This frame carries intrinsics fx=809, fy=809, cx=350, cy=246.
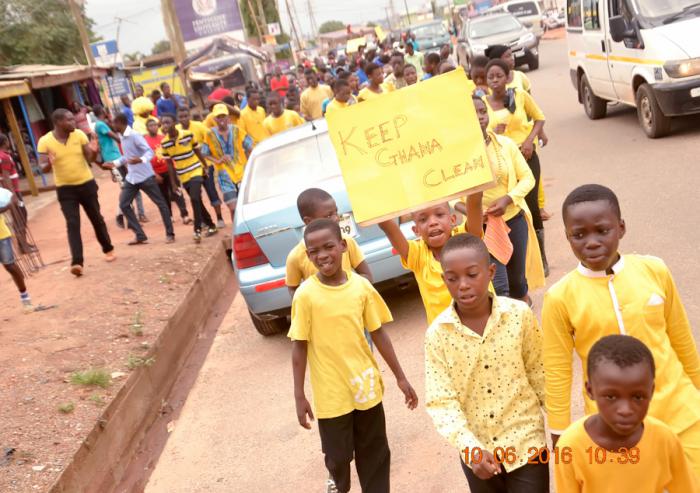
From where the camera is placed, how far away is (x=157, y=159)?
12047 mm

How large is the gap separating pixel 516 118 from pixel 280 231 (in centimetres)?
212

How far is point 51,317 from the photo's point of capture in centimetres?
801

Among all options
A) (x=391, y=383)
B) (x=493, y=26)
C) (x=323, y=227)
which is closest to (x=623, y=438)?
(x=323, y=227)

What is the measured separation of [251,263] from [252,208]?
17.9 inches

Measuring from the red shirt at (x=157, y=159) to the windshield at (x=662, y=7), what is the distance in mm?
6973

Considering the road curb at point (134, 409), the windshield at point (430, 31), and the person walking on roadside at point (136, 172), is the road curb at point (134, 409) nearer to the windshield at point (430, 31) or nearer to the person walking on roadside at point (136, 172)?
the person walking on roadside at point (136, 172)

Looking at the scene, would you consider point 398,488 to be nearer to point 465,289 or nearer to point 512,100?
point 465,289

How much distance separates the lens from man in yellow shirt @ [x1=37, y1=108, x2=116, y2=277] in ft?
29.5

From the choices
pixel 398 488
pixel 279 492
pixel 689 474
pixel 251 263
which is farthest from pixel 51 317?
pixel 689 474

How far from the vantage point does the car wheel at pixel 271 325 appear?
718 cm

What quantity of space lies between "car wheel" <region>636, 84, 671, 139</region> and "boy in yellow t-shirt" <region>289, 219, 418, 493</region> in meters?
7.95

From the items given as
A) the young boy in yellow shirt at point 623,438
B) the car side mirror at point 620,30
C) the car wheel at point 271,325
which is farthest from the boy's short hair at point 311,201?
the car side mirror at point 620,30

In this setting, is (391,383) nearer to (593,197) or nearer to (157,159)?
(593,197)

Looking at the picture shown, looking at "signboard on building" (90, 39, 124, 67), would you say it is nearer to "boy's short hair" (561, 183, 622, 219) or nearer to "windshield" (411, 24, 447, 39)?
"windshield" (411, 24, 447, 39)
